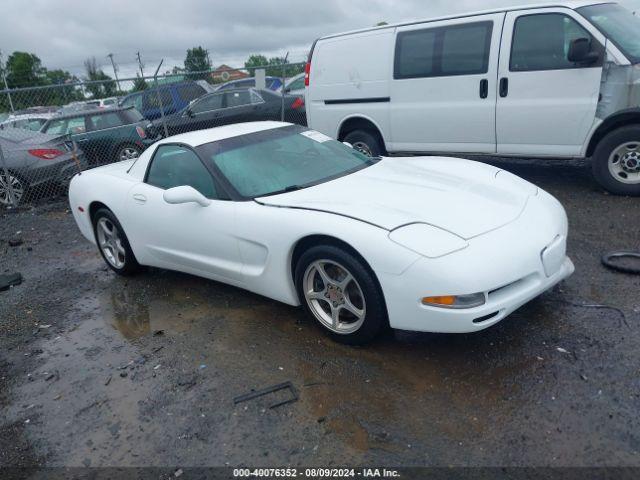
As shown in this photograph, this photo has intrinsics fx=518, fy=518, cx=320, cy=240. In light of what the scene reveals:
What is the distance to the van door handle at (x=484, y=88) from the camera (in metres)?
6.10

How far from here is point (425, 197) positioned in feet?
10.9

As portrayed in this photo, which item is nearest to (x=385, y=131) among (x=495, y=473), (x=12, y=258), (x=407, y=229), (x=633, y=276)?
(x=633, y=276)

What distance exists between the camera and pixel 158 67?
10164 millimetres

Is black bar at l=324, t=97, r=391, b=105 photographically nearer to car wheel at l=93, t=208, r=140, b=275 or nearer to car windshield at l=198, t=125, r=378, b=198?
car windshield at l=198, t=125, r=378, b=198

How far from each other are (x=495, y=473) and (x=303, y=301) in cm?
157

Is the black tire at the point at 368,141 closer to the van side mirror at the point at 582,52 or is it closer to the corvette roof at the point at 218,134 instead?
the van side mirror at the point at 582,52

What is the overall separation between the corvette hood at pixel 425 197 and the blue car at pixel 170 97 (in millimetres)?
8332

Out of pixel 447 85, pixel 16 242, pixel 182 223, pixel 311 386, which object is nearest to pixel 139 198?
pixel 182 223

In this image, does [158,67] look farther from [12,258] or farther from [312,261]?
[312,261]

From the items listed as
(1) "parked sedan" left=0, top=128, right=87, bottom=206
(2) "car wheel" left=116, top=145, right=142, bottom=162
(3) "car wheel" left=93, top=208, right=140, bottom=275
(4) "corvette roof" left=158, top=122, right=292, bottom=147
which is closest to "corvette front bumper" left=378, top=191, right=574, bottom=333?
(4) "corvette roof" left=158, top=122, right=292, bottom=147

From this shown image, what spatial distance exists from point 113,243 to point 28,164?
15.4 ft

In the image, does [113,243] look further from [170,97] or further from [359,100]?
[170,97]

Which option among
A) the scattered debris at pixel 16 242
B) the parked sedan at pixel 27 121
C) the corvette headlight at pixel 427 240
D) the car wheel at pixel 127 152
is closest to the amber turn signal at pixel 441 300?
the corvette headlight at pixel 427 240

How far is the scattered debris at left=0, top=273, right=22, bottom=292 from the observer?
5.17 m
